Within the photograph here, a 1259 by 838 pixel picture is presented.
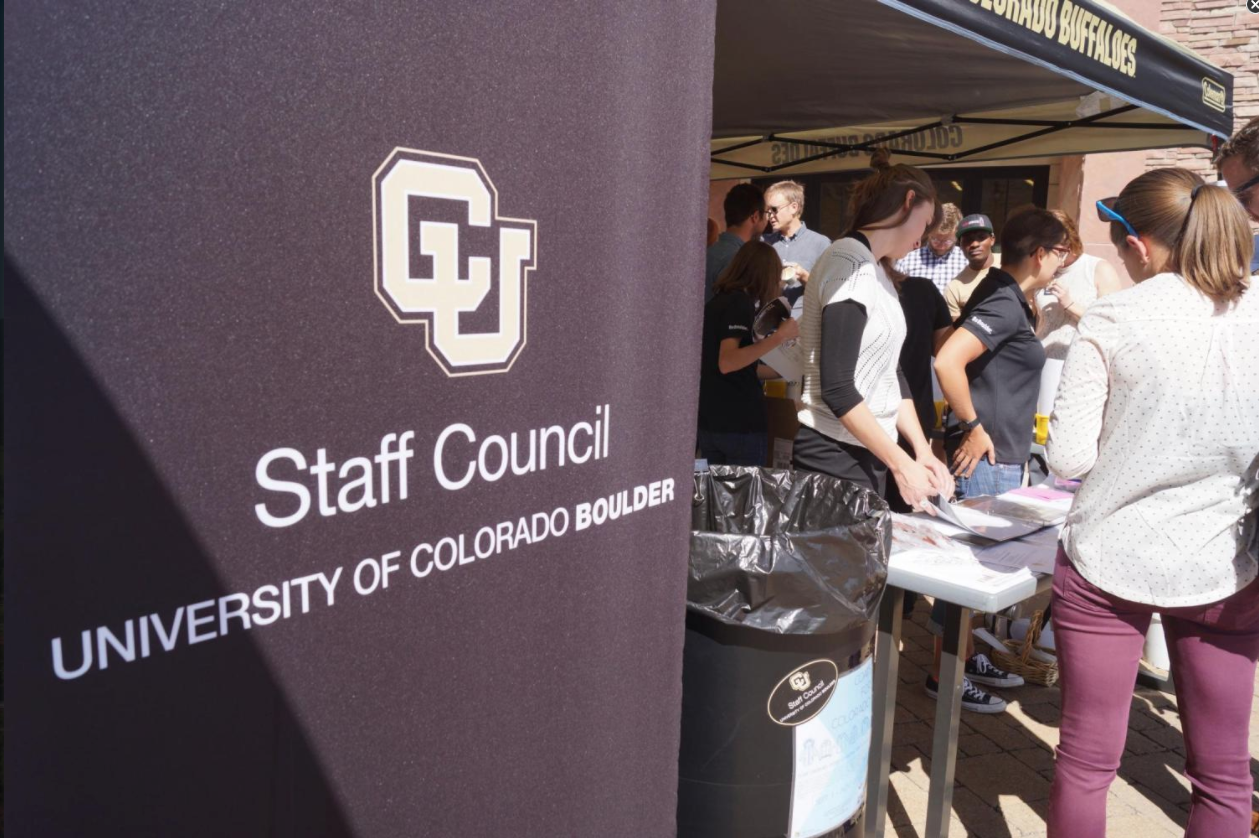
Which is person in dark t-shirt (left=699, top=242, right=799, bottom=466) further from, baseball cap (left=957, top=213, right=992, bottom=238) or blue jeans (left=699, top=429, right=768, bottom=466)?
baseball cap (left=957, top=213, right=992, bottom=238)

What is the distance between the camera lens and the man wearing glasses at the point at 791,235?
4.89m

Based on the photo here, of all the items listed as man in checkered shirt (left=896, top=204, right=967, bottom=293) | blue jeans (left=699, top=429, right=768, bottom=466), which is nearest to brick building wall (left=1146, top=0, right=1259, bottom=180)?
man in checkered shirt (left=896, top=204, right=967, bottom=293)

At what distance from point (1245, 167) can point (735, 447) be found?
1838 millimetres

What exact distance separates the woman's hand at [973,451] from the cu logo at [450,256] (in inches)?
88.9

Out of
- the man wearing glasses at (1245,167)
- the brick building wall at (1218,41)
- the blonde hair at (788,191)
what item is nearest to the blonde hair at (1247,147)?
the man wearing glasses at (1245,167)

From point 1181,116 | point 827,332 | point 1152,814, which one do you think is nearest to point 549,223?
point 827,332

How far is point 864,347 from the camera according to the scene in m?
2.45

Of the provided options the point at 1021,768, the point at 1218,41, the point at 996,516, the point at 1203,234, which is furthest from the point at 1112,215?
the point at 1218,41

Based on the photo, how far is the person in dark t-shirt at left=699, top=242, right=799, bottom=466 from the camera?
342 centimetres

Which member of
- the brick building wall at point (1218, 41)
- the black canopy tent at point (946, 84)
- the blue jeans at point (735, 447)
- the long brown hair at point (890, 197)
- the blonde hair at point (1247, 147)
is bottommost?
the blue jeans at point (735, 447)

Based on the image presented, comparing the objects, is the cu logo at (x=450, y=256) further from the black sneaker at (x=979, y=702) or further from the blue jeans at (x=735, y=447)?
the black sneaker at (x=979, y=702)

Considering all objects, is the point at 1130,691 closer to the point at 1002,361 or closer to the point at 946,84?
the point at 1002,361

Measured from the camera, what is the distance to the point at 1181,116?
10.2 ft

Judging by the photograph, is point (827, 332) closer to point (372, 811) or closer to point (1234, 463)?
point (1234, 463)
